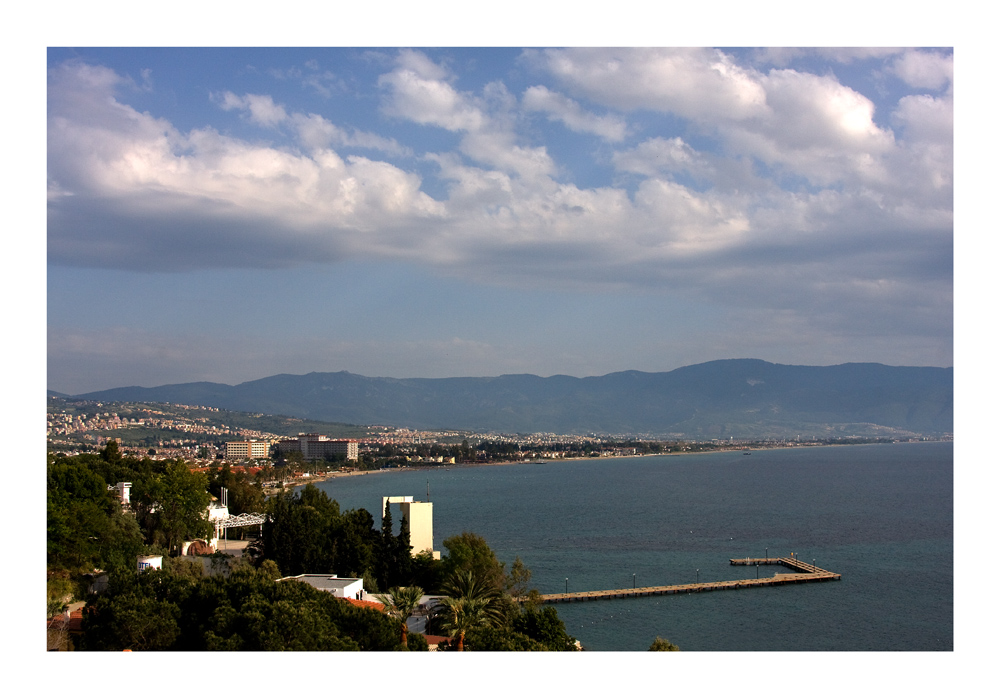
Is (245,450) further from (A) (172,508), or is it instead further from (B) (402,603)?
(B) (402,603)

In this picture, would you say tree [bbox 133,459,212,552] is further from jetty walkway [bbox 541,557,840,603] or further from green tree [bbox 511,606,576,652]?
green tree [bbox 511,606,576,652]

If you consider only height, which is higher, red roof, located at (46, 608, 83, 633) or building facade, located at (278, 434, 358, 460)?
red roof, located at (46, 608, 83, 633)

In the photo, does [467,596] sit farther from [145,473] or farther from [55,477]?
[145,473]

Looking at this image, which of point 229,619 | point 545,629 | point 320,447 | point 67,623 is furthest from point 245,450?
point 229,619

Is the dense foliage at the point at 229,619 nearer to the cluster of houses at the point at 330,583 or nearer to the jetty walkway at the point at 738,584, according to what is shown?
the cluster of houses at the point at 330,583

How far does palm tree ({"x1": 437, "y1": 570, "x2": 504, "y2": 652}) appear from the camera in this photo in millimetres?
12266

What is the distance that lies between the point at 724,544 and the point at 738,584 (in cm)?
954

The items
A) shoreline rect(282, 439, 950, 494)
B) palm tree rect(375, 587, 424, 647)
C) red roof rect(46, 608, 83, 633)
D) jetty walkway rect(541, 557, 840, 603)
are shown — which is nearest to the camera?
red roof rect(46, 608, 83, 633)

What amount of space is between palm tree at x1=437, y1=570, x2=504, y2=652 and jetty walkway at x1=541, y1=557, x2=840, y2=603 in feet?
29.5

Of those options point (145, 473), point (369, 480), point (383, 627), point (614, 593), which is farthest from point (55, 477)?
point (369, 480)

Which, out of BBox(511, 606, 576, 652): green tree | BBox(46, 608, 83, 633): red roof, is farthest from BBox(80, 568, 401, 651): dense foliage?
BBox(511, 606, 576, 652): green tree

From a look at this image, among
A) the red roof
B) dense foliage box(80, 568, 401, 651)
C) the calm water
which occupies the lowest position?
the calm water

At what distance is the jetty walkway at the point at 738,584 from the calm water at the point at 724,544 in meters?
0.45

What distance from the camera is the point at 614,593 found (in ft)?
87.4
